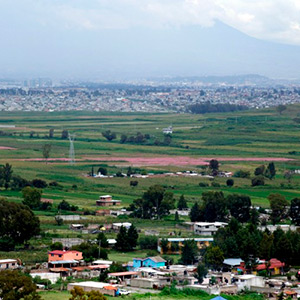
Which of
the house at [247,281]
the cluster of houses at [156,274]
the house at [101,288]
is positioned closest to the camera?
the house at [101,288]

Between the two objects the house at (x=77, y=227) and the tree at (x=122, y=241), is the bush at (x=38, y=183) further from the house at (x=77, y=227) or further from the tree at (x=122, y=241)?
the tree at (x=122, y=241)

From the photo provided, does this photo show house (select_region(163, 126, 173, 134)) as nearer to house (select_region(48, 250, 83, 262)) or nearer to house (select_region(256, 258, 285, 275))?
house (select_region(256, 258, 285, 275))

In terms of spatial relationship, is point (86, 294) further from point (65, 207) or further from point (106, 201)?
point (106, 201)

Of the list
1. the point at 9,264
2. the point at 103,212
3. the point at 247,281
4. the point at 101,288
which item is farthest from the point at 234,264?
the point at 103,212

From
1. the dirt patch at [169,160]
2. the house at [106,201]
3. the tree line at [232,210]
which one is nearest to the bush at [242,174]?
the dirt patch at [169,160]

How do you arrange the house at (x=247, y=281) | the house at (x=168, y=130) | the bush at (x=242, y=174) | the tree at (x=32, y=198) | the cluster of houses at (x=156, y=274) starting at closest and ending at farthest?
the cluster of houses at (x=156, y=274) < the house at (x=247, y=281) < the tree at (x=32, y=198) < the bush at (x=242, y=174) < the house at (x=168, y=130)

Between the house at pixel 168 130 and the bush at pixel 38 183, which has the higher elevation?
the bush at pixel 38 183
